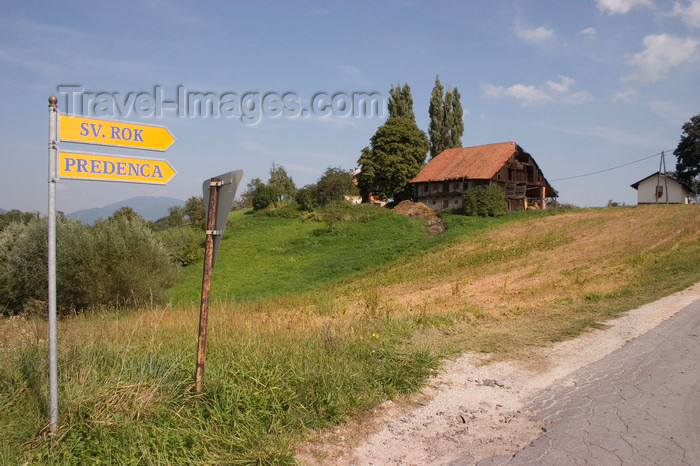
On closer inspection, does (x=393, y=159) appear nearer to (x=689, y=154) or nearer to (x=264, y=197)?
(x=264, y=197)

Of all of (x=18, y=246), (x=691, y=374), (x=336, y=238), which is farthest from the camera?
(x=336, y=238)

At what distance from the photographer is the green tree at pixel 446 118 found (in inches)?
2425

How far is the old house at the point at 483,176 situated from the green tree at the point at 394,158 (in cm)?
227

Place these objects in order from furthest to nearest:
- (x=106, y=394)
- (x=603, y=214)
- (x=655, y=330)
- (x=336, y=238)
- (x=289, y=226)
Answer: (x=289, y=226) → (x=336, y=238) → (x=603, y=214) → (x=655, y=330) → (x=106, y=394)

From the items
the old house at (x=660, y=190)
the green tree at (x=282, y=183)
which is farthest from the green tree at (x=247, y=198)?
the old house at (x=660, y=190)

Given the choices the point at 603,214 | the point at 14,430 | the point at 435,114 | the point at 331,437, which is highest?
the point at 435,114

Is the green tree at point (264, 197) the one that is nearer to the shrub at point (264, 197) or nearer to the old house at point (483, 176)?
the shrub at point (264, 197)

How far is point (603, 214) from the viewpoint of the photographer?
111 feet

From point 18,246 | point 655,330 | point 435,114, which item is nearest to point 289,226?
point 435,114

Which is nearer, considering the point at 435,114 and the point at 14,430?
the point at 14,430

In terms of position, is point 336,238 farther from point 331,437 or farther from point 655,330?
point 331,437

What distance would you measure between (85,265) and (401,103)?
4994 cm

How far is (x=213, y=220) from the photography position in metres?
4.59

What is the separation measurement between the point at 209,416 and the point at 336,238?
36332 millimetres
